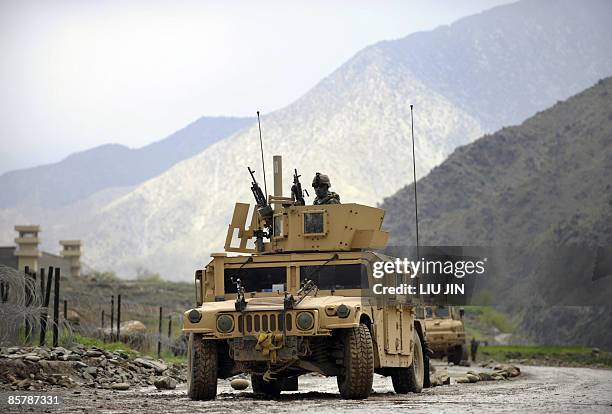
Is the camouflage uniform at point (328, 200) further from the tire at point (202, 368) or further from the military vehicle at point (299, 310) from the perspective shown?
the tire at point (202, 368)

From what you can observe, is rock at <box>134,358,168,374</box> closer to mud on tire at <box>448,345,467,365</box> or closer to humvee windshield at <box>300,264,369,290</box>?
humvee windshield at <box>300,264,369,290</box>

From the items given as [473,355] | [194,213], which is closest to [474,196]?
[473,355]

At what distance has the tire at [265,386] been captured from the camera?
71.6 feet

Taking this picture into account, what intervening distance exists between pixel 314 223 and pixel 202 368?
354 centimetres

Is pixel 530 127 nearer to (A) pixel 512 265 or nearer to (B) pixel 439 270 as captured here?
(A) pixel 512 265

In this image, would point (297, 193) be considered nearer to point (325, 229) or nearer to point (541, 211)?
point (325, 229)

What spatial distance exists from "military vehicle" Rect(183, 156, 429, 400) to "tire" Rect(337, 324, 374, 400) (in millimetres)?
14

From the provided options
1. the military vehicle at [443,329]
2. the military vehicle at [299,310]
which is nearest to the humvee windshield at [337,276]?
the military vehicle at [299,310]

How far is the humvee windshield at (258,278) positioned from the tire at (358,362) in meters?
2.19

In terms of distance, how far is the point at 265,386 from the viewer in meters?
22.1

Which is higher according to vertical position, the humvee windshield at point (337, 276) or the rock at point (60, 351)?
the humvee windshield at point (337, 276)

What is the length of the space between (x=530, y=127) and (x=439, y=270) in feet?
243

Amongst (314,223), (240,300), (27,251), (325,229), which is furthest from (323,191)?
(27,251)

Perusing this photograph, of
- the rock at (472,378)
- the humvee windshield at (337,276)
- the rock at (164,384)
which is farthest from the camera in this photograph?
the rock at (472,378)
